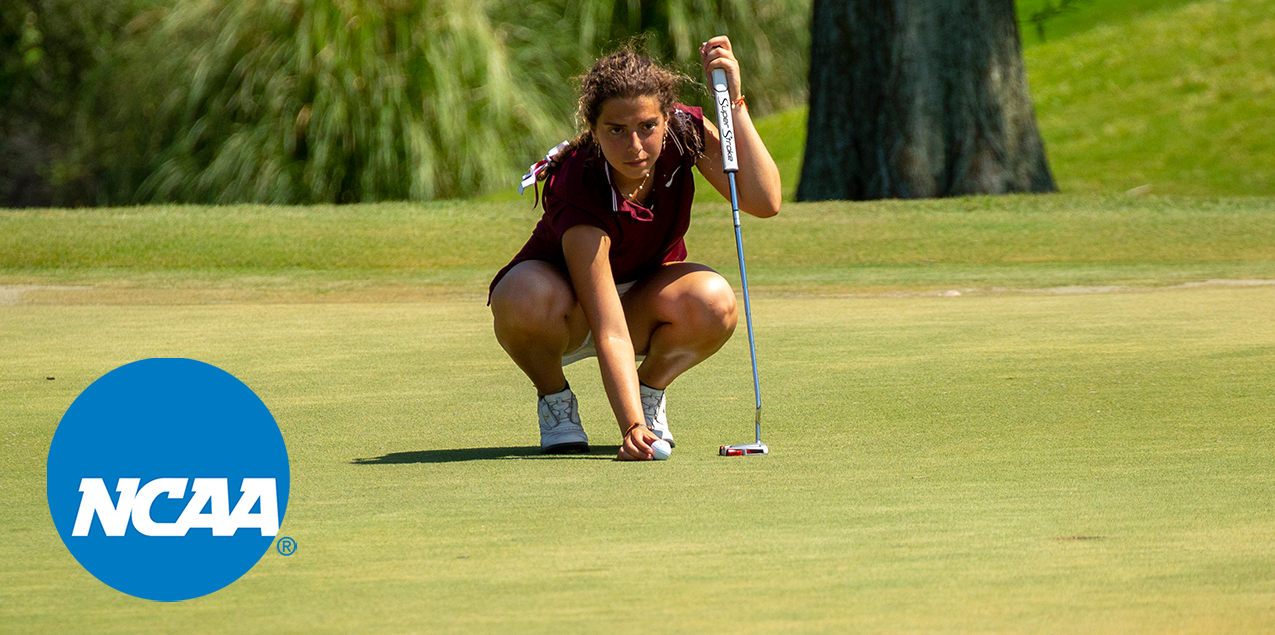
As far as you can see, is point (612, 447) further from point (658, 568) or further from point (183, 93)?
point (183, 93)

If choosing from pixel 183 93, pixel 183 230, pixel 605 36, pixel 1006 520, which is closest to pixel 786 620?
pixel 1006 520

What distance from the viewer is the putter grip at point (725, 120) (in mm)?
3818

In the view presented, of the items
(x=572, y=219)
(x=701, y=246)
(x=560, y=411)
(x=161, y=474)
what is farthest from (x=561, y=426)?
(x=701, y=246)

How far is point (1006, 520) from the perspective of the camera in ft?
8.98

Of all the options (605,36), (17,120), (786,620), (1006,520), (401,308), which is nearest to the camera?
(786,620)

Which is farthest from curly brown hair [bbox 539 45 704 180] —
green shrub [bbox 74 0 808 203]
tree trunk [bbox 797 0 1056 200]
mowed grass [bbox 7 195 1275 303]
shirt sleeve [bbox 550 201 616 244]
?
green shrub [bbox 74 0 808 203]

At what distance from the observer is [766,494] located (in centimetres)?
303

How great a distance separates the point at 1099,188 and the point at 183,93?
990cm

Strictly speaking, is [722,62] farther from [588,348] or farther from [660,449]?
[660,449]

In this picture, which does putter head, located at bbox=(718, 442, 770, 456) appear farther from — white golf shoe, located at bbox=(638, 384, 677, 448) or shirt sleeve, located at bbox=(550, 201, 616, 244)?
shirt sleeve, located at bbox=(550, 201, 616, 244)

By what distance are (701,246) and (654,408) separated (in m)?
6.67

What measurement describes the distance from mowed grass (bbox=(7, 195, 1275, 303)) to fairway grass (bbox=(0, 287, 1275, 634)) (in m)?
3.23

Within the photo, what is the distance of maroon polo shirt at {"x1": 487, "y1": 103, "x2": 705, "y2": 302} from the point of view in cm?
379

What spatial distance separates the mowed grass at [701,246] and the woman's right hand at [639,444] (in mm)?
5495
